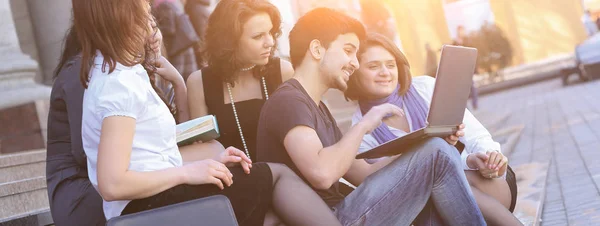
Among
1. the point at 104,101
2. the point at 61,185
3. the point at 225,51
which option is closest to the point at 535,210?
the point at 225,51

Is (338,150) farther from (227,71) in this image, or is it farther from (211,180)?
(227,71)

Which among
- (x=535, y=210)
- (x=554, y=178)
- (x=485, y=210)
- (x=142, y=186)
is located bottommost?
(x=554, y=178)

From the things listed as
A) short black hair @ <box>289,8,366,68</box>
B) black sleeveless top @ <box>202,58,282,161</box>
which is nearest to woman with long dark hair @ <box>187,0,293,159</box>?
black sleeveless top @ <box>202,58,282,161</box>

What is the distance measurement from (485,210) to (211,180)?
4.53 feet

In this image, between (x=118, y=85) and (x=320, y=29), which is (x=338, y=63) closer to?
(x=320, y=29)

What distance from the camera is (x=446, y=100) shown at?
3.27m

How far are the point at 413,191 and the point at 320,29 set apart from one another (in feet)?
2.23

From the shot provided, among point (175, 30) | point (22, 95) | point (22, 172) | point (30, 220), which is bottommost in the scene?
point (22, 172)

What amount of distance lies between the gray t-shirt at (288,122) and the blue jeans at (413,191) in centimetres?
16

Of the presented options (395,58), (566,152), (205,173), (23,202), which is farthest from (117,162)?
(566,152)

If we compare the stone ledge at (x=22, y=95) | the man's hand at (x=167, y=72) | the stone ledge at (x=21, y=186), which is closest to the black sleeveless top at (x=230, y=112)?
the man's hand at (x=167, y=72)

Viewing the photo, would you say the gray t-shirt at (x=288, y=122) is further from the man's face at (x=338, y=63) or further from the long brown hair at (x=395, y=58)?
the long brown hair at (x=395, y=58)

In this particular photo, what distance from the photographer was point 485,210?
3701 mm

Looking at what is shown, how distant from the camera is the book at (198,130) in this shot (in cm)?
309
